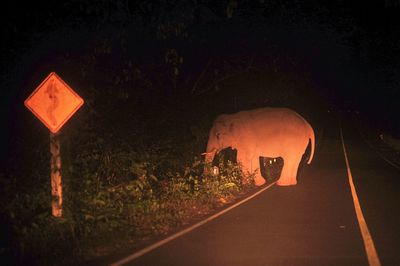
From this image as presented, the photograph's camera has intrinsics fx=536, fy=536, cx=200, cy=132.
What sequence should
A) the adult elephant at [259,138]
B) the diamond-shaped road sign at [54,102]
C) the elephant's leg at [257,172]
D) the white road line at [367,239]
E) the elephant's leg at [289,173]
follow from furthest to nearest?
the adult elephant at [259,138] < the elephant's leg at [257,172] < the elephant's leg at [289,173] < the diamond-shaped road sign at [54,102] < the white road line at [367,239]

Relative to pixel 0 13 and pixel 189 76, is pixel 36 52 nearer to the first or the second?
pixel 0 13

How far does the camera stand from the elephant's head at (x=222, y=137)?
1809cm

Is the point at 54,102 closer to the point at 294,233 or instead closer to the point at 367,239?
the point at 294,233

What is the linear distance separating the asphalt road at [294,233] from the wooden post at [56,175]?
6.53ft

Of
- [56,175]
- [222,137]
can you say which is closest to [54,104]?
[56,175]

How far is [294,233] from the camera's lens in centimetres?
964

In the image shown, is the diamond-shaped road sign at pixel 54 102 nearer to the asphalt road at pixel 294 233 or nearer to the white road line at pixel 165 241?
the white road line at pixel 165 241

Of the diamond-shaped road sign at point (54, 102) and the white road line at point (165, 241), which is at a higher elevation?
the diamond-shaped road sign at point (54, 102)

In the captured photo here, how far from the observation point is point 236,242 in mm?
8945

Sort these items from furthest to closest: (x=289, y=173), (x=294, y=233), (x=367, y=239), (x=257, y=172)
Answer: (x=257, y=172), (x=289, y=173), (x=294, y=233), (x=367, y=239)

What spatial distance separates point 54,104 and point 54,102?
0.03 metres

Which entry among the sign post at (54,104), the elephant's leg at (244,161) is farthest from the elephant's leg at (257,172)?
the sign post at (54,104)

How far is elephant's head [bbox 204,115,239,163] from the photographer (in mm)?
18094

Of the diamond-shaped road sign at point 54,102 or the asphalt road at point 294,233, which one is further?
the diamond-shaped road sign at point 54,102
